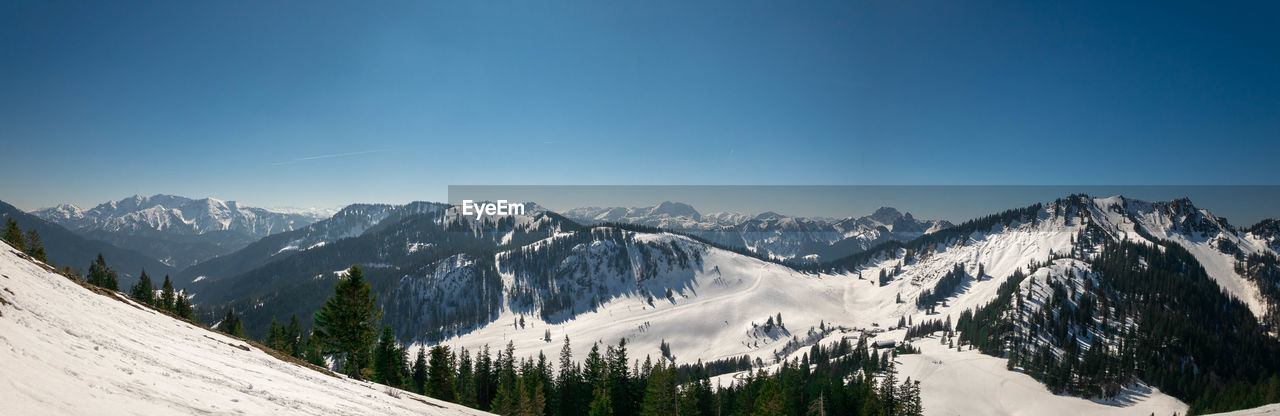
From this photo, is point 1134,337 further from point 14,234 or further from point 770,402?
point 14,234

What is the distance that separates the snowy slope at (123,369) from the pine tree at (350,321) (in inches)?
341

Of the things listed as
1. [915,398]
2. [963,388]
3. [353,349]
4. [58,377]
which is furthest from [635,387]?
[963,388]

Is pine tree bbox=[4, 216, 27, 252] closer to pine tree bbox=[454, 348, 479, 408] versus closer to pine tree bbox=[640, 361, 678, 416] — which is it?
pine tree bbox=[454, 348, 479, 408]

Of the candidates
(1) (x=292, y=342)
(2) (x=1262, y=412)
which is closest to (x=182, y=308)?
(1) (x=292, y=342)

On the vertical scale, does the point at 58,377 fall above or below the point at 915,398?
above

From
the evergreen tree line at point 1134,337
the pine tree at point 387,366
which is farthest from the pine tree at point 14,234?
the evergreen tree line at point 1134,337

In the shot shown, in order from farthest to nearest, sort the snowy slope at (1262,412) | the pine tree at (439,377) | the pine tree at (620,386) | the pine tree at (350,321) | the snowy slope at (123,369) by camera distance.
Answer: the pine tree at (620,386), the pine tree at (439,377), the snowy slope at (1262,412), the pine tree at (350,321), the snowy slope at (123,369)

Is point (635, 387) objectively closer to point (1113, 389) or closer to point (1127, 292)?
point (1113, 389)

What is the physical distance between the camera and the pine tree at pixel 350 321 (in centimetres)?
3166

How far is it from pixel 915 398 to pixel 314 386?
6122 centimetres

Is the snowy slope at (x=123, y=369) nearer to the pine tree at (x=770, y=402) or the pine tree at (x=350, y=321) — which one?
the pine tree at (x=350, y=321)

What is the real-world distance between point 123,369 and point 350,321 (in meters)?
21.8

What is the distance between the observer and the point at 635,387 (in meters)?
51.5

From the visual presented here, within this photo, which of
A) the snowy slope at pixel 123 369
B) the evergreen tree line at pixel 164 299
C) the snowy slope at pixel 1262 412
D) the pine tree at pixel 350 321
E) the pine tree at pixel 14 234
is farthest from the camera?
the evergreen tree line at pixel 164 299
